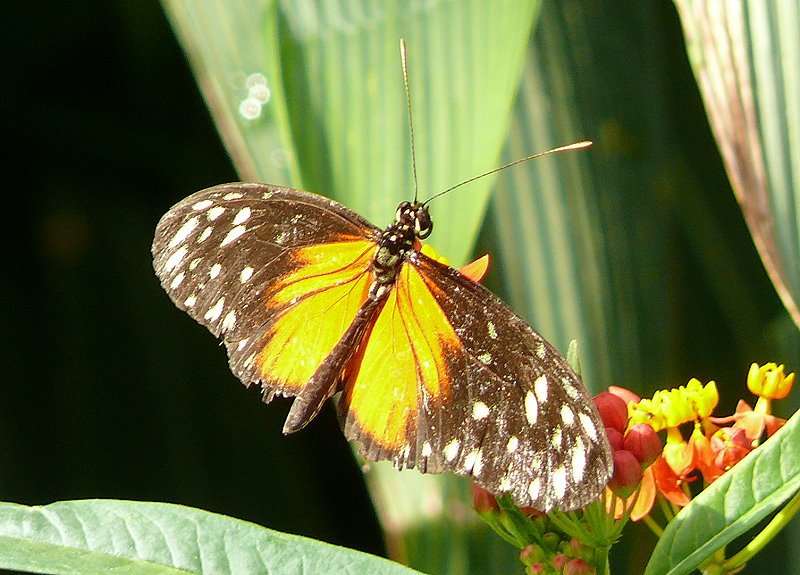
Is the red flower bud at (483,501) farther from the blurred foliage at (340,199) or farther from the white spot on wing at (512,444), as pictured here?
the blurred foliage at (340,199)

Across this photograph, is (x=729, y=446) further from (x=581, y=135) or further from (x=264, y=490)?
(x=264, y=490)

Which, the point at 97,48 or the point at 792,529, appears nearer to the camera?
the point at 792,529

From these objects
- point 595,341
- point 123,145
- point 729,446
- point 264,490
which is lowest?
point 264,490

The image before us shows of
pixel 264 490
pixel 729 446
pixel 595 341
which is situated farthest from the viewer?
pixel 264 490

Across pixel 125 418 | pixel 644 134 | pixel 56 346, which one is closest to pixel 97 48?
pixel 56 346

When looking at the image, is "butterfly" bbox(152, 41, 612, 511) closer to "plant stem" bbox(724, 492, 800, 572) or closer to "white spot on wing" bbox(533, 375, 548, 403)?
"white spot on wing" bbox(533, 375, 548, 403)

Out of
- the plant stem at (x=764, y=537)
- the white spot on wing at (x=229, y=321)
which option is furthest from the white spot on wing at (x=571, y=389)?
the white spot on wing at (x=229, y=321)

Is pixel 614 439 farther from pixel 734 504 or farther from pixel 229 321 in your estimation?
pixel 229 321
